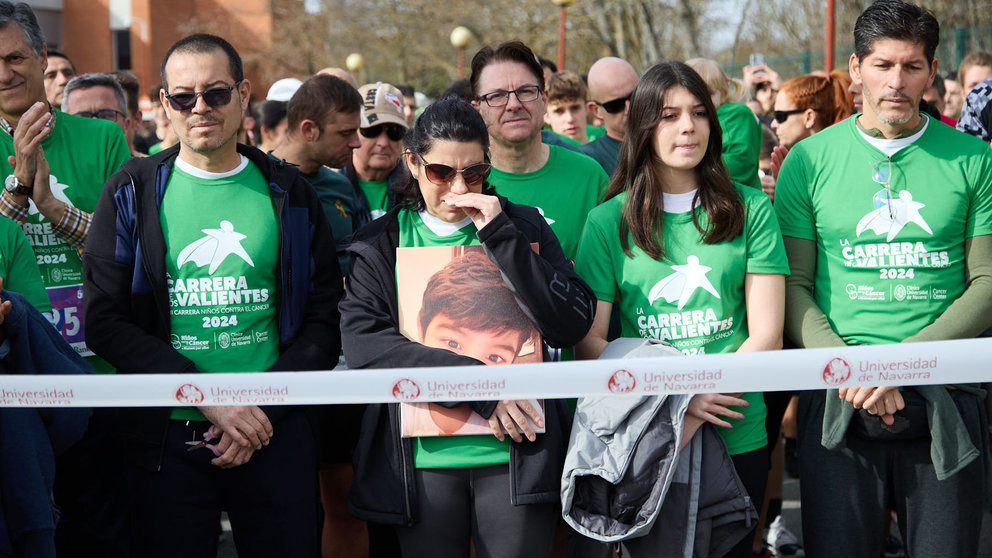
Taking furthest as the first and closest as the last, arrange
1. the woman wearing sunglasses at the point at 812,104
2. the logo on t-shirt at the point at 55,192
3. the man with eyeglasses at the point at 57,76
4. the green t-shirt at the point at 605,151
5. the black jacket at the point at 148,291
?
1. the man with eyeglasses at the point at 57,76
2. the woman wearing sunglasses at the point at 812,104
3. the green t-shirt at the point at 605,151
4. the logo on t-shirt at the point at 55,192
5. the black jacket at the point at 148,291

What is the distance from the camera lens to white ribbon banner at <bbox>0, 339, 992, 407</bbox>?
116 inches

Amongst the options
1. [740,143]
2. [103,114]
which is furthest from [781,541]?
[103,114]

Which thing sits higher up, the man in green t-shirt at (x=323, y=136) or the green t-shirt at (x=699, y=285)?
the man in green t-shirt at (x=323, y=136)

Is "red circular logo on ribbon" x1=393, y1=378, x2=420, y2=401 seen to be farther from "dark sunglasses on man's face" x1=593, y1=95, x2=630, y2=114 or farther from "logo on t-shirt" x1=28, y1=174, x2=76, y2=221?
"dark sunglasses on man's face" x1=593, y1=95, x2=630, y2=114

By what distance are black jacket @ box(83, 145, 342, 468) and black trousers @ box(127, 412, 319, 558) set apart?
0.31 feet

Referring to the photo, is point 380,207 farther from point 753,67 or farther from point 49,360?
point 753,67

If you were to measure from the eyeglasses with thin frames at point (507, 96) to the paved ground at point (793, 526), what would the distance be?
282 cm

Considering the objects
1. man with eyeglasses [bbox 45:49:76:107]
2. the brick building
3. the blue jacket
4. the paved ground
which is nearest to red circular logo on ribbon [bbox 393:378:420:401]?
the blue jacket

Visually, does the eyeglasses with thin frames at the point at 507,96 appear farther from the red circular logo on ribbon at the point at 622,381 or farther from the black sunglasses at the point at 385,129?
the red circular logo on ribbon at the point at 622,381

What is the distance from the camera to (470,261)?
10.6ft

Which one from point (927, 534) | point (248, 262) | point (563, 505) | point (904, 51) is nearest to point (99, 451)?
point (248, 262)

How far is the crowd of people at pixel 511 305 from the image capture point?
3.09m

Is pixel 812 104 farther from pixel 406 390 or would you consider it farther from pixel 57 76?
pixel 57 76

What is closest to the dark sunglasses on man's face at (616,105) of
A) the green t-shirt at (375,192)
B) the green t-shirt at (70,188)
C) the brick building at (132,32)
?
the green t-shirt at (375,192)
